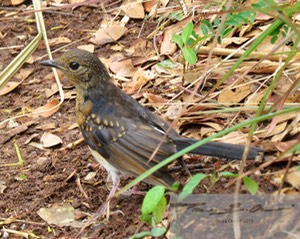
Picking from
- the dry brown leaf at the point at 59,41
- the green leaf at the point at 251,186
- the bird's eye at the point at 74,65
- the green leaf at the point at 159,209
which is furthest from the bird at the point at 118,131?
the dry brown leaf at the point at 59,41

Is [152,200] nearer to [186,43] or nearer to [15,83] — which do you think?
[186,43]

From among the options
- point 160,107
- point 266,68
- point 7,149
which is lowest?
point 7,149

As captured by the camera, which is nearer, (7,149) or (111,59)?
(7,149)

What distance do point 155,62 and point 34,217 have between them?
2054mm

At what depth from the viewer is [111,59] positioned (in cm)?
691

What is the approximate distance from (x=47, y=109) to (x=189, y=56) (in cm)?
159

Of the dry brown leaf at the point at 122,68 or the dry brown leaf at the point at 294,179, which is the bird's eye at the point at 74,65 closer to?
the dry brown leaf at the point at 122,68

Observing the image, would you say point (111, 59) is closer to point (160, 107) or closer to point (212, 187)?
point (160, 107)


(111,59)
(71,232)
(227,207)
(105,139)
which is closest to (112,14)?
(111,59)

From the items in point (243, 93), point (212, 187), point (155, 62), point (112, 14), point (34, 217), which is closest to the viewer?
point (212, 187)

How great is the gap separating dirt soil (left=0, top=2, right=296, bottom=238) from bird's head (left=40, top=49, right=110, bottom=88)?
64 cm

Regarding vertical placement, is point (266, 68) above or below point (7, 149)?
above

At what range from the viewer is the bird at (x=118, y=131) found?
15.9ft

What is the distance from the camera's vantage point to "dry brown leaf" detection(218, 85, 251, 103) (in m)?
5.76
